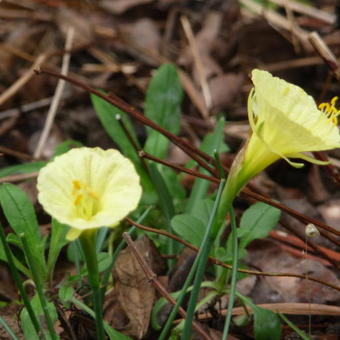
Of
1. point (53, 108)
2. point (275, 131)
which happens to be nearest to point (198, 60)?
point (53, 108)

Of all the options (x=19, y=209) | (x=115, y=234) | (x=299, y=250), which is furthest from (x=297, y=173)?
(x=19, y=209)

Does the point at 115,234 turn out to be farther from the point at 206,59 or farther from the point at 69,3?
the point at 69,3

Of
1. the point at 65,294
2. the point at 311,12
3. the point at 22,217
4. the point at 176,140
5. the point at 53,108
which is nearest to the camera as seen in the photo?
the point at 65,294

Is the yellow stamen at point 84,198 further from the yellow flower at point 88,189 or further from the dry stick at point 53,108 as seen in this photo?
the dry stick at point 53,108

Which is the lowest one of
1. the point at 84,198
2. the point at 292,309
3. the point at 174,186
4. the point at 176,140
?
the point at 292,309

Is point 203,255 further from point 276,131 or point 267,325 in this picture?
point 267,325

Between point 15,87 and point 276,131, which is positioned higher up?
point 276,131
